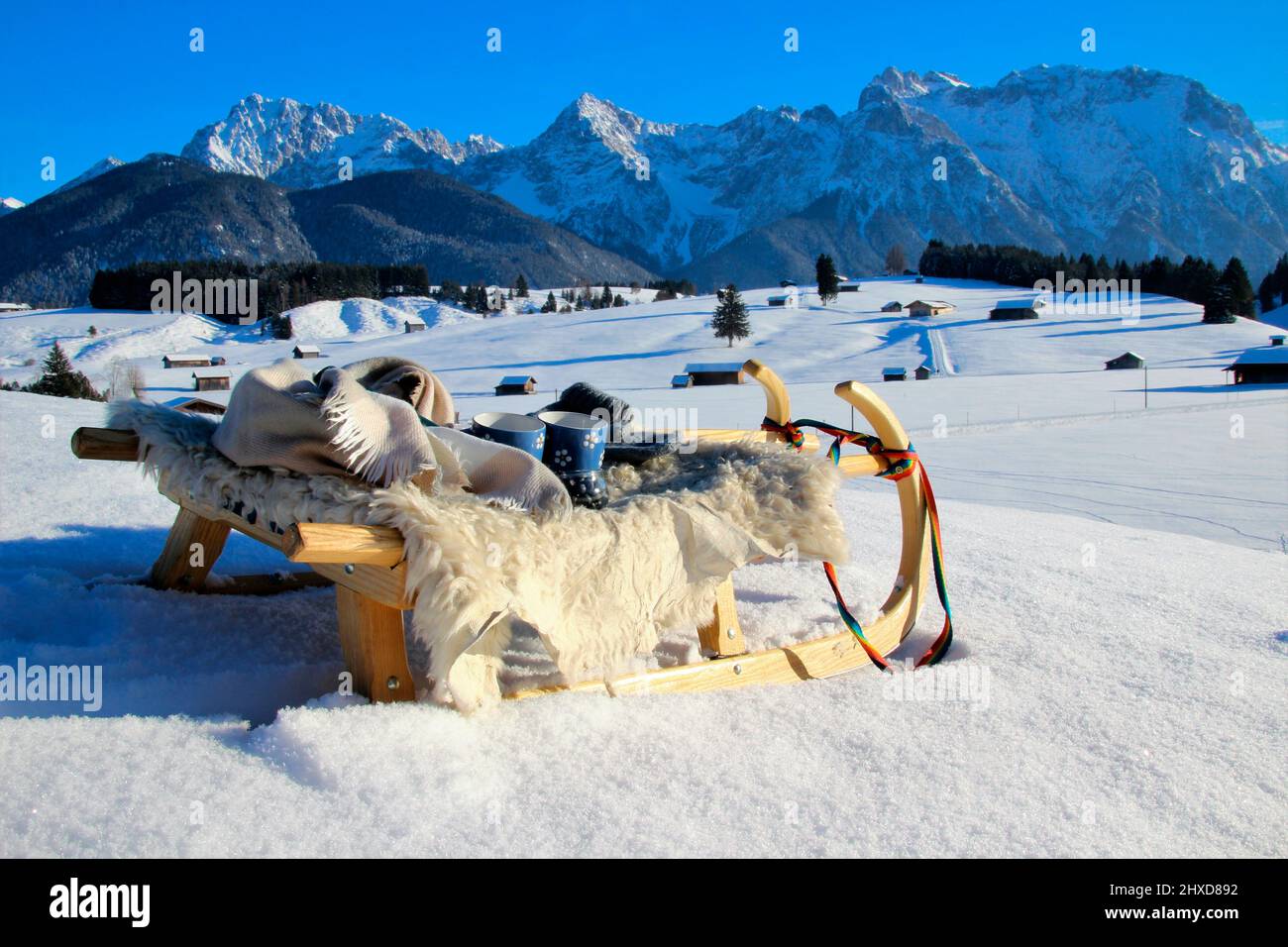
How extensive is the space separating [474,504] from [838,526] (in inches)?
48.4

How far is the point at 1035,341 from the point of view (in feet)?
149

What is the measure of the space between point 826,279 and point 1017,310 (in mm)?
15690

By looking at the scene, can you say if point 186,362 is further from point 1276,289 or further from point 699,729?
point 1276,289

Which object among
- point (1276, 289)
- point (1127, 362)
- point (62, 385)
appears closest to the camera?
point (62, 385)

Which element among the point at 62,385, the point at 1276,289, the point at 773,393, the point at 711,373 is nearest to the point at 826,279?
the point at 711,373

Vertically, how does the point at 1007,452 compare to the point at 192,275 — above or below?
below

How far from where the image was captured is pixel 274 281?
8238cm

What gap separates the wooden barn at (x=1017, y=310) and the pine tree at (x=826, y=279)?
43.3 ft

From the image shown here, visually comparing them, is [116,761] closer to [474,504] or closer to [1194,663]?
[474,504]

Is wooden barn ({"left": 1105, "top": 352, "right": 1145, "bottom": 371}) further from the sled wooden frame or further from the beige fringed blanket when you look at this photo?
the beige fringed blanket

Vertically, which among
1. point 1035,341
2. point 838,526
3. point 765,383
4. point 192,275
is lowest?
point 838,526

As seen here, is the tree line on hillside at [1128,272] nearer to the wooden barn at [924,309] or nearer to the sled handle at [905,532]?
the wooden barn at [924,309]

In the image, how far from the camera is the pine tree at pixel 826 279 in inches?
2611

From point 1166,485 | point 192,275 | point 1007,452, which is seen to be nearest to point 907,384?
point 1007,452
